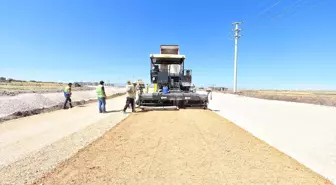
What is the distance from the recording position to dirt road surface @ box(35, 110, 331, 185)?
415 centimetres

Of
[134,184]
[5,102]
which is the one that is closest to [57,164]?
[134,184]

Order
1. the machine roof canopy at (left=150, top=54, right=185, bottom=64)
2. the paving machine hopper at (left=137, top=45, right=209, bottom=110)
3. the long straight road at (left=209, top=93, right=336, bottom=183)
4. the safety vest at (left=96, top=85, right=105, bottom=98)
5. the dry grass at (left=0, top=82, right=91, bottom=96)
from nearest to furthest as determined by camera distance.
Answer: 1. the long straight road at (left=209, top=93, right=336, bottom=183)
2. the safety vest at (left=96, top=85, right=105, bottom=98)
3. the paving machine hopper at (left=137, top=45, right=209, bottom=110)
4. the machine roof canopy at (left=150, top=54, right=185, bottom=64)
5. the dry grass at (left=0, top=82, right=91, bottom=96)

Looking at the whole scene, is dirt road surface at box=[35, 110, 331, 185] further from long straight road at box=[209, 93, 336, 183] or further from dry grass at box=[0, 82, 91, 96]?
dry grass at box=[0, 82, 91, 96]

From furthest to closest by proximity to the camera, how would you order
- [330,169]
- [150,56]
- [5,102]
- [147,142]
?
[150,56] < [5,102] < [147,142] < [330,169]

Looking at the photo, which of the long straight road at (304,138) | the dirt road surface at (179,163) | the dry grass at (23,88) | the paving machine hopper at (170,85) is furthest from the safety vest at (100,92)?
the dry grass at (23,88)

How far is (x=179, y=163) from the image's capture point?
190 inches

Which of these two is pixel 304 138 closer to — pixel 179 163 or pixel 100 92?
pixel 179 163

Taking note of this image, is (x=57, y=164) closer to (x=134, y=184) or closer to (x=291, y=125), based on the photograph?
(x=134, y=184)

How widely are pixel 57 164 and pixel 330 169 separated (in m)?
5.34

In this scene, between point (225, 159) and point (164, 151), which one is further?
point (164, 151)

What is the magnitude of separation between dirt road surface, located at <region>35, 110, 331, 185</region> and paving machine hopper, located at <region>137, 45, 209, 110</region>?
666 centimetres

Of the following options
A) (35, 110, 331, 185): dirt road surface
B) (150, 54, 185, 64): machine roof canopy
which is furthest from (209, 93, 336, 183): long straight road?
(150, 54, 185, 64): machine roof canopy

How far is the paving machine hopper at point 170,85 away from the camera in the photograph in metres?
14.0

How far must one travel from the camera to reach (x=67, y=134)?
24.7 ft
